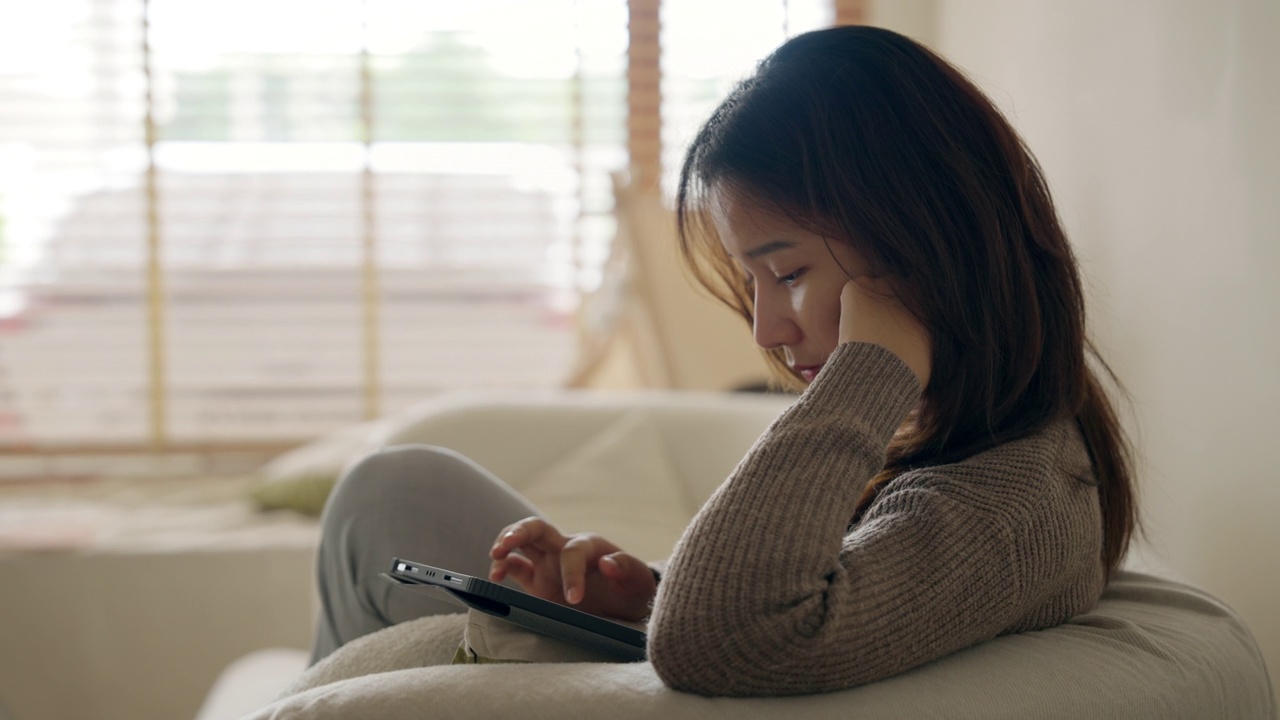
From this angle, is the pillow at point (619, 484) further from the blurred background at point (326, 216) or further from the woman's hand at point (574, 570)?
the blurred background at point (326, 216)

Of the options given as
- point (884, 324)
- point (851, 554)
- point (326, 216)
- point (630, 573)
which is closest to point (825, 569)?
point (851, 554)

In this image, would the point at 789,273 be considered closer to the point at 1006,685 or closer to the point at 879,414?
the point at 879,414

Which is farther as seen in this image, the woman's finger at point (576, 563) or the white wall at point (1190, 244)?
the white wall at point (1190, 244)

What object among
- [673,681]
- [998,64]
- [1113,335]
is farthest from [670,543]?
[998,64]

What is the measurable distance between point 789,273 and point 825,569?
27 cm

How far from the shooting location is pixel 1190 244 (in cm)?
133

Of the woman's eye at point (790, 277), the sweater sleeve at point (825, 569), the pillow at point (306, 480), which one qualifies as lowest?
the pillow at point (306, 480)

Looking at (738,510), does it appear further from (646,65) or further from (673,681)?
(646,65)

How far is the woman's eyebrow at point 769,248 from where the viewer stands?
825 mm

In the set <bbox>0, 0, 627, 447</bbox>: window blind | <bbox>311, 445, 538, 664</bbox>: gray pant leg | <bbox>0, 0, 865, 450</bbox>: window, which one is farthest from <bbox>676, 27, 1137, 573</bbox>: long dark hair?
<bbox>0, 0, 865, 450</bbox>: window

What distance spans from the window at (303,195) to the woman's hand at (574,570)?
2.45 metres

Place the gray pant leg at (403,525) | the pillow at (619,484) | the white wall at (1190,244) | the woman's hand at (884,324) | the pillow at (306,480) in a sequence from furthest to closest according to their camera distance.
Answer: the pillow at (306,480)
the pillow at (619,484)
the white wall at (1190,244)
the gray pant leg at (403,525)
the woman's hand at (884,324)

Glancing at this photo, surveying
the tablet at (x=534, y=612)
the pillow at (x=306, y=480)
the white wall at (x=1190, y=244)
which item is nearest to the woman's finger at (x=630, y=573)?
the tablet at (x=534, y=612)

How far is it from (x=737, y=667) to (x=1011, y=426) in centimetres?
29
